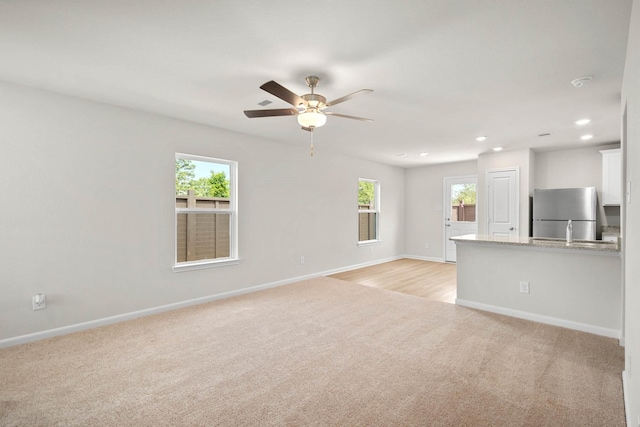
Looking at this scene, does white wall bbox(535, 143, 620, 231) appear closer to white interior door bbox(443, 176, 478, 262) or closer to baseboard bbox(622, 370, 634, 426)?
white interior door bbox(443, 176, 478, 262)

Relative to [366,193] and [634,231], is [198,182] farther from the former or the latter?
[634,231]

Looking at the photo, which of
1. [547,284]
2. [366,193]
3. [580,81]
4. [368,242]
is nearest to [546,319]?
[547,284]

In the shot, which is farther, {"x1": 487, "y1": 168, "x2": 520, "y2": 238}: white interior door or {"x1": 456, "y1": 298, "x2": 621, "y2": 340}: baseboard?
{"x1": 487, "y1": 168, "x2": 520, "y2": 238}: white interior door

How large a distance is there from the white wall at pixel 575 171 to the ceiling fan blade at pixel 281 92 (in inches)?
217

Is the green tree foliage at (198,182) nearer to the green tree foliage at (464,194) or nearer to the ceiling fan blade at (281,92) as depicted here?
the ceiling fan blade at (281,92)

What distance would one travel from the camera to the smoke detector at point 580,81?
2.71 meters

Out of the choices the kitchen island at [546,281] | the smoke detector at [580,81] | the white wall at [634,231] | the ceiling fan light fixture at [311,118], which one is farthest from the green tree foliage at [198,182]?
the white wall at [634,231]

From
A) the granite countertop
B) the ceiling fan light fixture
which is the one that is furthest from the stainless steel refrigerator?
the ceiling fan light fixture

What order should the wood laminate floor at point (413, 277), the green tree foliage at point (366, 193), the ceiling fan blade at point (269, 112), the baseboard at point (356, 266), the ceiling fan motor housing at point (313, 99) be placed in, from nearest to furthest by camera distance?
the ceiling fan motor housing at point (313, 99) < the ceiling fan blade at point (269, 112) < the wood laminate floor at point (413, 277) < the baseboard at point (356, 266) < the green tree foliage at point (366, 193)

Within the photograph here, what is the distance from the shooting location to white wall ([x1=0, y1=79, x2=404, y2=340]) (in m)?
2.95

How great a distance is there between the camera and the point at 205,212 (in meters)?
4.37

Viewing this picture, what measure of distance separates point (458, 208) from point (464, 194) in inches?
13.7

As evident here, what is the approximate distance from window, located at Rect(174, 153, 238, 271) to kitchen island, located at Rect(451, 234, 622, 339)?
125 inches

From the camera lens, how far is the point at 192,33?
2.09 m
